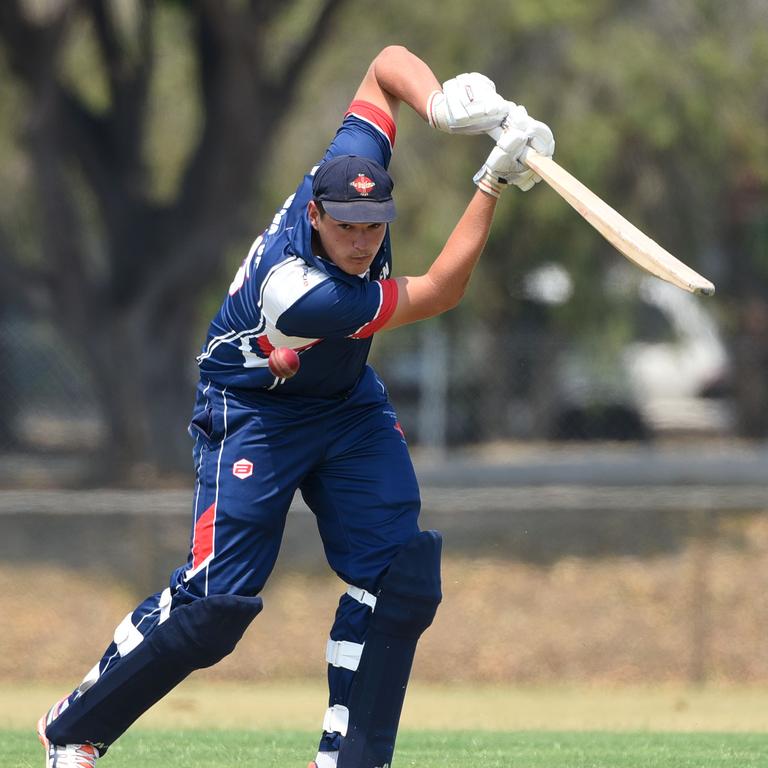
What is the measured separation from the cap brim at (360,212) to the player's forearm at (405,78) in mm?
562

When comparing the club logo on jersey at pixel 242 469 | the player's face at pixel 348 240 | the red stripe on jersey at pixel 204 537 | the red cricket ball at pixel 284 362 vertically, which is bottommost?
the red stripe on jersey at pixel 204 537

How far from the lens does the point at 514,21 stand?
1633 cm

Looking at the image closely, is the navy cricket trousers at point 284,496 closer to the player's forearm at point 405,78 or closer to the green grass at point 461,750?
the green grass at point 461,750

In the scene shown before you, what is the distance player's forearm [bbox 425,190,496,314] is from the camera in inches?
177

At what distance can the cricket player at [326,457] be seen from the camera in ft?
14.6

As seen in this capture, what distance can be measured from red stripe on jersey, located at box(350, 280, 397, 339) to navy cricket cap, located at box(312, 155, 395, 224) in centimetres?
23

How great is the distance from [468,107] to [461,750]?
2451mm

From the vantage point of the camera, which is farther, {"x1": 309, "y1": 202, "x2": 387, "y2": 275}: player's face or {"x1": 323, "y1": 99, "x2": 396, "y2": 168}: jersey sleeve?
{"x1": 323, "y1": 99, "x2": 396, "y2": 168}: jersey sleeve

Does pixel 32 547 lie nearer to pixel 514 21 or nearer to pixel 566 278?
pixel 514 21

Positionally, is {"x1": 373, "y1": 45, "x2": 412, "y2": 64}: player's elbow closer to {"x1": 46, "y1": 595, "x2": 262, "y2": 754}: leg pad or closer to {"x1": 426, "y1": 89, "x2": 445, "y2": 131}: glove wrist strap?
{"x1": 426, "y1": 89, "x2": 445, "y2": 131}: glove wrist strap

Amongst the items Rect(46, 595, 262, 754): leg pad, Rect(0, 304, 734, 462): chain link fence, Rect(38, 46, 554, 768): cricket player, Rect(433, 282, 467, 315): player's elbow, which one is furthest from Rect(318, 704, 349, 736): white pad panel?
Rect(0, 304, 734, 462): chain link fence

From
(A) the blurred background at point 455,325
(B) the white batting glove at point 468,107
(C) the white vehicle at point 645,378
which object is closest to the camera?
(B) the white batting glove at point 468,107

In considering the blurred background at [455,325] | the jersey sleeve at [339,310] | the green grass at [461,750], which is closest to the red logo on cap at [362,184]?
the jersey sleeve at [339,310]

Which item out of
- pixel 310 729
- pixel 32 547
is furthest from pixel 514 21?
pixel 310 729
